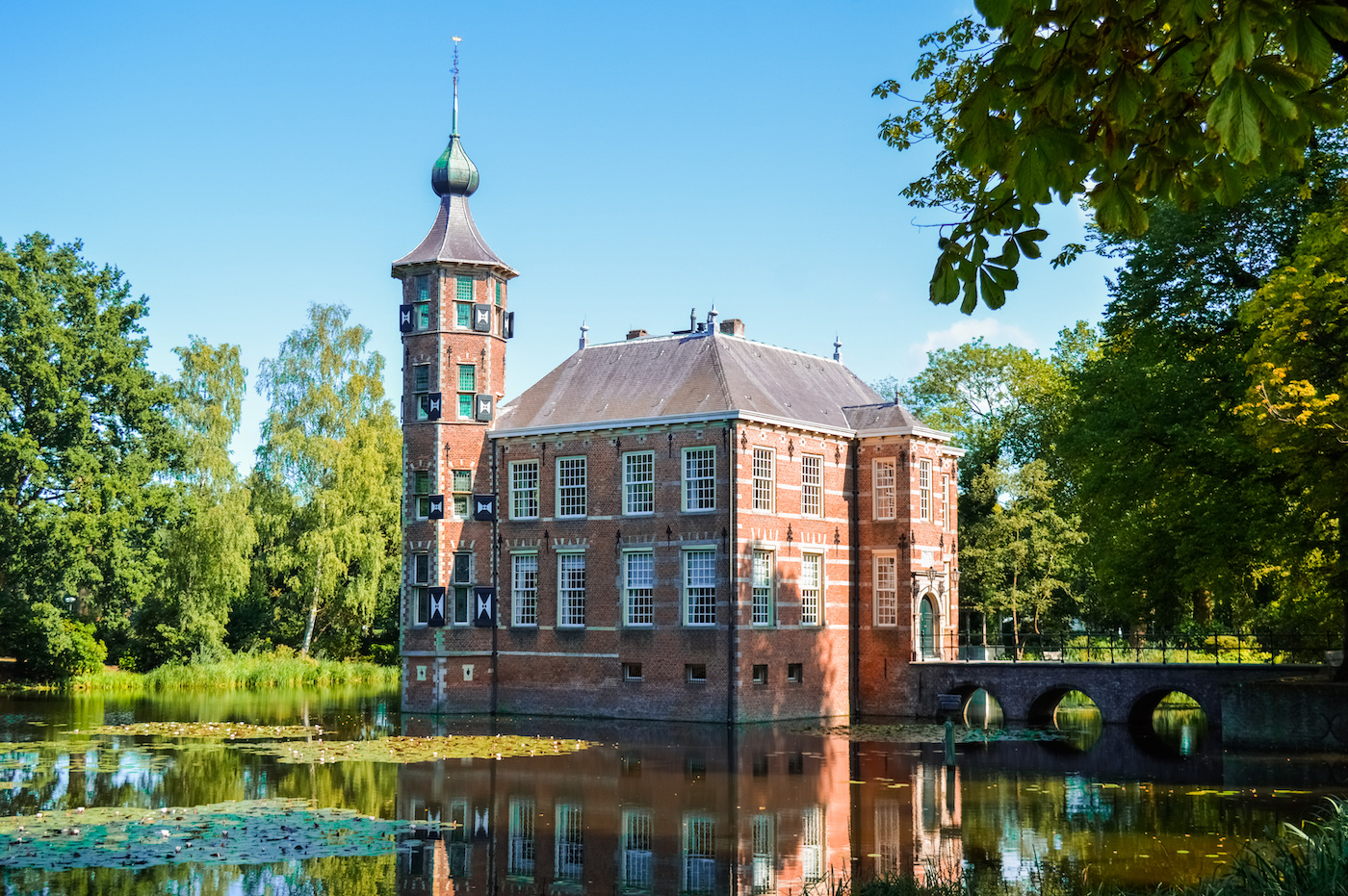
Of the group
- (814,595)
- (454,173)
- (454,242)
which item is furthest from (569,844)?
(454,173)

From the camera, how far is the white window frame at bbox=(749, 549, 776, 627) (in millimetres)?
30766

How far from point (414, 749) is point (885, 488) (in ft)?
48.2

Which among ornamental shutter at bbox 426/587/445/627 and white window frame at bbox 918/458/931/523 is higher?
white window frame at bbox 918/458/931/523

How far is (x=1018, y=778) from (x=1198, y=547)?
25.3 feet

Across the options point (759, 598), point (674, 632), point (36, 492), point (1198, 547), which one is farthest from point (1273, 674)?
point (36, 492)

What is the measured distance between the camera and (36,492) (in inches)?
1623

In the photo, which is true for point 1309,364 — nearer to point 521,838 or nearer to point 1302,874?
point 521,838

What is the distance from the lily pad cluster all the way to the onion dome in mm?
22387

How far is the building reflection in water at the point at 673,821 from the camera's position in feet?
41.7

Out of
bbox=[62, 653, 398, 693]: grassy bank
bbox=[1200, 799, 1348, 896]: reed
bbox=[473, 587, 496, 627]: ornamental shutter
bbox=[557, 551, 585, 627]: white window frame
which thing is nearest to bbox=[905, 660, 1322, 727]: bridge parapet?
bbox=[557, 551, 585, 627]: white window frame

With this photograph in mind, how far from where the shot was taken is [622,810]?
1678 centimetres

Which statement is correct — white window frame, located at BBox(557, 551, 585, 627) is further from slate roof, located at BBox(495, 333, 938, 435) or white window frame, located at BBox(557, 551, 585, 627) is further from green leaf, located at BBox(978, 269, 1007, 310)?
green leaf, located at BBox(978, 269, 1007, 310)

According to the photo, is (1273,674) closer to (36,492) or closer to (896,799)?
(896,799)

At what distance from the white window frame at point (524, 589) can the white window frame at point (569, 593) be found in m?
0.74
